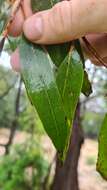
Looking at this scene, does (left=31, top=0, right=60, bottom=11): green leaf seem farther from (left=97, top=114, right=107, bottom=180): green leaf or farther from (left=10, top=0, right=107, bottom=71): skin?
(left=97, top=114, right=107, bottom=180): green leaf

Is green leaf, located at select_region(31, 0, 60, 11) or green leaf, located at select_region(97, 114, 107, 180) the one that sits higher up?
green leaf, located at select_region(31, 0, 60, 11)

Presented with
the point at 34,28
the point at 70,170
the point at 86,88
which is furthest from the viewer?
the point at 70,170

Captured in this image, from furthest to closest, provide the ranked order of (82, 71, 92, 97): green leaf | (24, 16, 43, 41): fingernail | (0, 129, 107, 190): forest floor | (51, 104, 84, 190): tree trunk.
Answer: (0, 129, 107, 190): forest floor
(51, 104, 84, 190): tree trunk
(82, 71, 92, 97): green leaf
(24, 16, 43, 41): fingernail

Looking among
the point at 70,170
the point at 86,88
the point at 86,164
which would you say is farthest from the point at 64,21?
the point at 86,164

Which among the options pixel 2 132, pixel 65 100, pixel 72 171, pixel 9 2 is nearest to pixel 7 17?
pixel 9 2

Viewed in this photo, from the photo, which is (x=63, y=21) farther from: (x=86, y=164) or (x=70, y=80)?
(x=86, y=164)

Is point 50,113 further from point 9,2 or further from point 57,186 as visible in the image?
point 57,186

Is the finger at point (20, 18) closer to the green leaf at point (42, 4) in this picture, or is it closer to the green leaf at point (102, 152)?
the green leaf at point (42, 4)

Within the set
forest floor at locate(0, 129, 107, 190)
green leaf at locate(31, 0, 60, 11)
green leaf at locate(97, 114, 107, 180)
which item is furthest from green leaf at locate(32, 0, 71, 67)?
forest floor at locate(0, 129, 107, 190)
